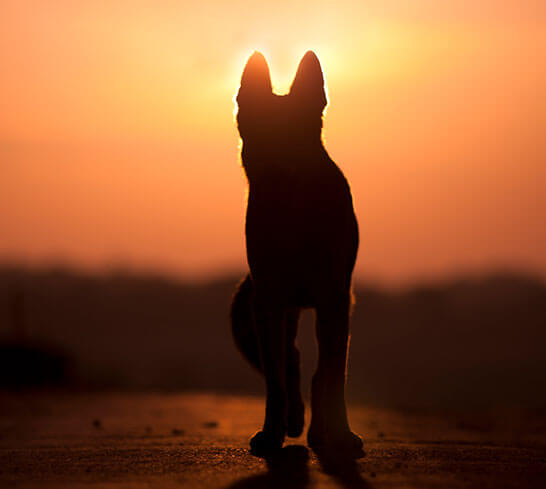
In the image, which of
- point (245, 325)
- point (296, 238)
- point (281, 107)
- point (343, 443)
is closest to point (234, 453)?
point (343, 443)

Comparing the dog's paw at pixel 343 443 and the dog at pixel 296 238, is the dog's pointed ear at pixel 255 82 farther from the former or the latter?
the dog's paw at pixel 343 443

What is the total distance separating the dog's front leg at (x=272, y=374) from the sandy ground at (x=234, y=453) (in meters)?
0.13

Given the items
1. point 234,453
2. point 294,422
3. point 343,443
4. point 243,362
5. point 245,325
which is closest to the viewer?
point 343,443

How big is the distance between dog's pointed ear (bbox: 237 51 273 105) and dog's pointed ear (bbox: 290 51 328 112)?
0.67 ft

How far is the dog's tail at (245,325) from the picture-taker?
7996 millimetres

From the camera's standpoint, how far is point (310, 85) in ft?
23.9

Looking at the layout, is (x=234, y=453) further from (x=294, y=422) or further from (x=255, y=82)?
(x=255, y=82)

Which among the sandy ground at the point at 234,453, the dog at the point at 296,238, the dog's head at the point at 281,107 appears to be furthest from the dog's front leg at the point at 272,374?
the dog's head at the point at 281,107

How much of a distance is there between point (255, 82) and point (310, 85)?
16.3 inches

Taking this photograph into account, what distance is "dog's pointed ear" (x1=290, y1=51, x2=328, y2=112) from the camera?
7.27 meters

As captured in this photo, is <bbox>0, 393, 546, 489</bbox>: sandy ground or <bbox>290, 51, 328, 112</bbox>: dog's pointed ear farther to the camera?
<bbox>290, 51, 328, 112</bbox>: dog's pointed ear

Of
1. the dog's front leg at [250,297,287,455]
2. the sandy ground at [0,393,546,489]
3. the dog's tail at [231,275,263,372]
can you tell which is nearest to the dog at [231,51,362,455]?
the dog's front leg at [250,297,287,455]

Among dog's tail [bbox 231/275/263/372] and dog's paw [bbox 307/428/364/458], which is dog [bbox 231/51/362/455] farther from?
dog's tail [bbox 231/275/263/372]

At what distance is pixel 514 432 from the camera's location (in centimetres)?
995
